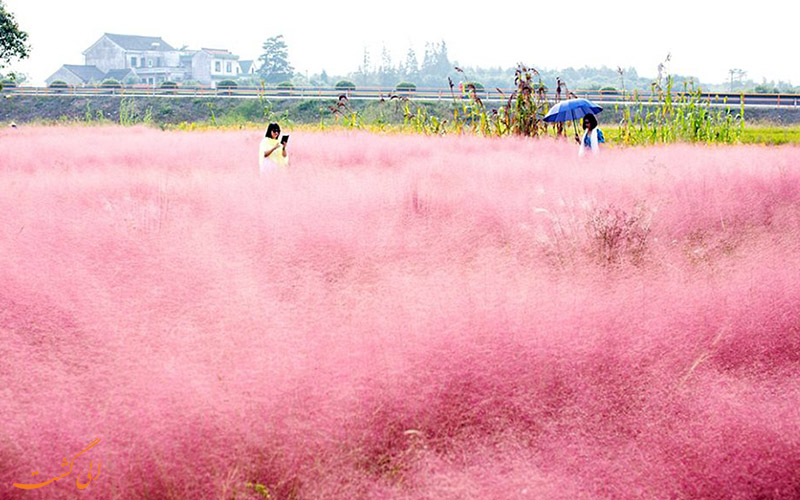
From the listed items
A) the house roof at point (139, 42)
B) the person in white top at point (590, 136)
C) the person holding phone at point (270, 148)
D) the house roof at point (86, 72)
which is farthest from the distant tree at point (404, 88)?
the house roof at point (139, 42)

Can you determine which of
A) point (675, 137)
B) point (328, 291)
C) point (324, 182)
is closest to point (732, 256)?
point (328, 291)

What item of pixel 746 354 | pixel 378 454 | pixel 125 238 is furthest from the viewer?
pixel 125 238

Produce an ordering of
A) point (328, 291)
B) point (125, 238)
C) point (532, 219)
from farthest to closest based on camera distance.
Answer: point (532, 219)
point (125, 238)
point (328, 291)

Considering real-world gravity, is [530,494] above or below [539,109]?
below

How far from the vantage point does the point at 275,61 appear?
77500 mm

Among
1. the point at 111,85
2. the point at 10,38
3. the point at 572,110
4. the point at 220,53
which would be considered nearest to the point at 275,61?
the point at 220,53

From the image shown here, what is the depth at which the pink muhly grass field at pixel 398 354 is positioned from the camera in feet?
8.32

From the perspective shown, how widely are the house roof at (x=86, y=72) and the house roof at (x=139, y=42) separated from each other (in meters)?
3.47

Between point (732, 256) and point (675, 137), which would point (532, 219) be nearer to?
point (732, 256)

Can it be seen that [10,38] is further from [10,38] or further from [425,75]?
[425,75]

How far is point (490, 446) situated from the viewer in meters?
2.68

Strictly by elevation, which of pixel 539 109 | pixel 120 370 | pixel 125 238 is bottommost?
pixel 120 370

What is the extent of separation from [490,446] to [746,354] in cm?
132

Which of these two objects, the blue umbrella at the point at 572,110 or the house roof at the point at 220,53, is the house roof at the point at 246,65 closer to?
the house roof at the point at 220,53
